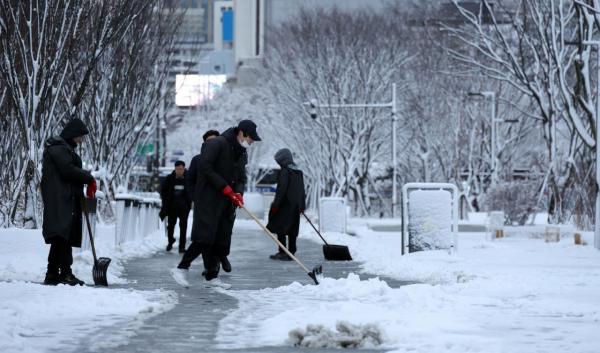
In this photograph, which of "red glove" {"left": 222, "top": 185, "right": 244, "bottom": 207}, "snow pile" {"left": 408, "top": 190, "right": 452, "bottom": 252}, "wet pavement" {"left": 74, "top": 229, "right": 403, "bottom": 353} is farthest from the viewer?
"snow pile" {"left": 408, "top": 190, "right": 452, "bottom": 252}

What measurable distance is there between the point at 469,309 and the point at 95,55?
53.4ft

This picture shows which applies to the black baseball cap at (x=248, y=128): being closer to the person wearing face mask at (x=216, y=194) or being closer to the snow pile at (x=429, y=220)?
the person wearing face mask at (x=216, y=194)

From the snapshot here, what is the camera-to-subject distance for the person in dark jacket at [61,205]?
44.8 ft

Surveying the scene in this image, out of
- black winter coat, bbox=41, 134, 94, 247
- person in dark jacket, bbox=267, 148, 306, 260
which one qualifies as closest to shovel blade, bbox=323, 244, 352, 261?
person in dark jacket, bbox=267, 148, 306, 260

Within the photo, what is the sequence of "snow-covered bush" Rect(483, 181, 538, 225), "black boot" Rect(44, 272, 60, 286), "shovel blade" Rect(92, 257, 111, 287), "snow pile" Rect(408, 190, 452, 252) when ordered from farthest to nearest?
1. "snow-covered bush" Rect(483, 181, 538, 225)
2. "snow pile" Rect(408, 190, 452, 252)
3. "shovel blade" Rect(92, 257, 111, 287)
4. "black boot" Rect(44, 272, 60, 286)

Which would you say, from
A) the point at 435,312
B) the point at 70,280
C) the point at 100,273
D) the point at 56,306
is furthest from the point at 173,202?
the point at 435,312

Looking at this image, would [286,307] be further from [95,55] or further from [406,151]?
[406,151]

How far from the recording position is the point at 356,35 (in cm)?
5231

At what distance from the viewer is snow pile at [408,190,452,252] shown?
19562 millimetres

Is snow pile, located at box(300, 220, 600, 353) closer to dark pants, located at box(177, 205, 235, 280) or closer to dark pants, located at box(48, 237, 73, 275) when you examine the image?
dark pants, located at box(177, 205, 235, 280)

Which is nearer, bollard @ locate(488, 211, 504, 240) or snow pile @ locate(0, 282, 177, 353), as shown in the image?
snow pile @ locate(0, 282, 177, 353)

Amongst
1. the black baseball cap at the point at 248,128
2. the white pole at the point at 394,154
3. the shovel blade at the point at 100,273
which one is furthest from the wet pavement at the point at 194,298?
the white pole at the point at 394,154

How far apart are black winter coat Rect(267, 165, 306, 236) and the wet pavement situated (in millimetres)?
498

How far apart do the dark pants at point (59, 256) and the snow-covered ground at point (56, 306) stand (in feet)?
1.61
